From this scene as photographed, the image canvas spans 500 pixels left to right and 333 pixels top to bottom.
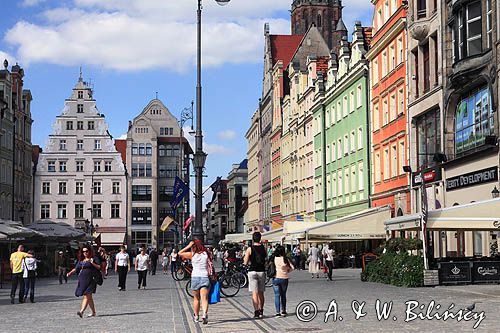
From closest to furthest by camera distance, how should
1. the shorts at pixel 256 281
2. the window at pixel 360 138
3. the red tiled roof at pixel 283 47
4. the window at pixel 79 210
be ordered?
1. the shorts at pixel 256 281
2. the window at pixel 360 138
3. the red tiled roof at pixel 283 47
4. the window at pixel 79 210

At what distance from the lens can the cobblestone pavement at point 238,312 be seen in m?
16.4

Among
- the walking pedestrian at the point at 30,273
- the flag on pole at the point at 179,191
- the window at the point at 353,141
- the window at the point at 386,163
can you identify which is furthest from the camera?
the window at the point at 353,141

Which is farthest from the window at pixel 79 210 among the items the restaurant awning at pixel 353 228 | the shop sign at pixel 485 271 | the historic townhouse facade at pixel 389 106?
the shop sign at pixel 485 271

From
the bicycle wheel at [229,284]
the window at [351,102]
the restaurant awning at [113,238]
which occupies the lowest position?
the bicycle wheel at [229,284]

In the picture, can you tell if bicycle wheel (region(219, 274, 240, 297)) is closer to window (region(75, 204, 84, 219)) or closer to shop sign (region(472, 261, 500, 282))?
shop sign (region(472, 261, 500, 282))

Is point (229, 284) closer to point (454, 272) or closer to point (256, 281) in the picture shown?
point (454, 272)

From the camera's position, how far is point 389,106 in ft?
167

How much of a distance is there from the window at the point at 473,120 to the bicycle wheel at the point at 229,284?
12.2m

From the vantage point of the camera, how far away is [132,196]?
362 ft

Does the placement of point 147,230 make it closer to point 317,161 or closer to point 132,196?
point 132,196

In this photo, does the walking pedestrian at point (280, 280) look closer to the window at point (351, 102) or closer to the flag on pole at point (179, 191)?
the flag on pole at point (179, 191)

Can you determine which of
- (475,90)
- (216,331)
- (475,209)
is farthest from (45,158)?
(216,331)

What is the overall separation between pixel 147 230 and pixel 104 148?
11704 mm

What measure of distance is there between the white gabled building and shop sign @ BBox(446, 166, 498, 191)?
233ft
